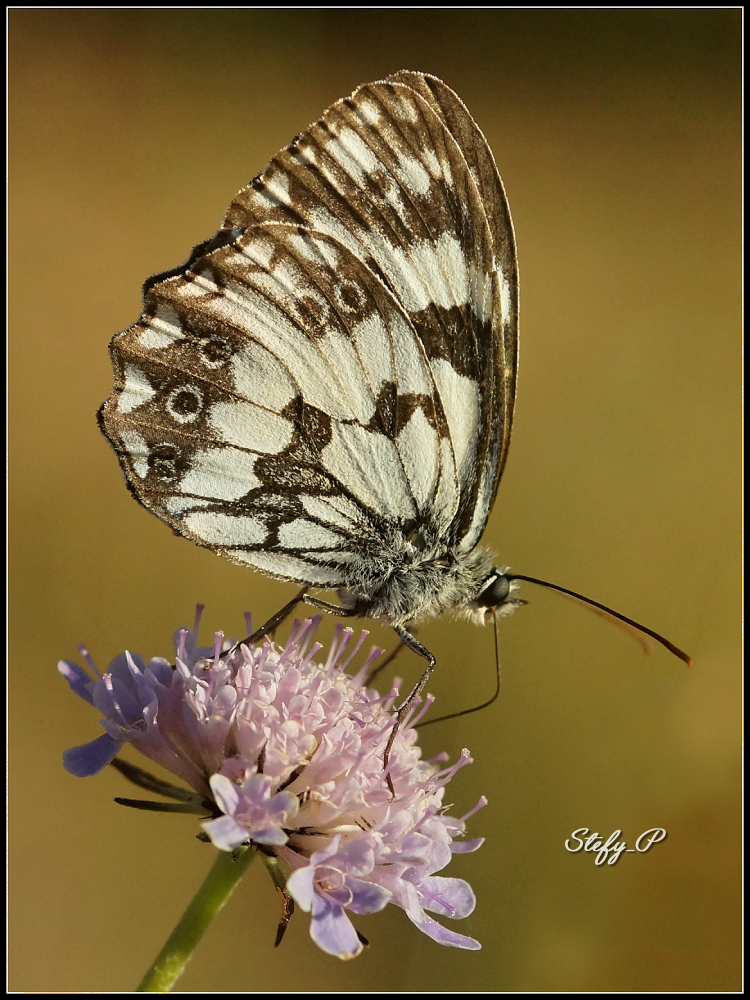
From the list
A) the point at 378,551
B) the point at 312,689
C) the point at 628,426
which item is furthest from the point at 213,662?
the point at 628,426

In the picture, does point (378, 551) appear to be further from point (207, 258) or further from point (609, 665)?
point (609, 665)

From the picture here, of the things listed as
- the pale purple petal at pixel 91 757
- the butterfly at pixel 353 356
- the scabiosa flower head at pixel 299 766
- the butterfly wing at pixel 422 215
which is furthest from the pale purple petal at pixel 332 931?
the butterfly wing at pixel 422 215

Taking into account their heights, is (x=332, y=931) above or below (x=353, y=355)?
below

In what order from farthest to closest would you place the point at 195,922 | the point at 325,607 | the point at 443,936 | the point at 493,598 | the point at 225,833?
the point at 493,598 → the point at 325,607 → the point at 443,936 → the point at 195,922 → the point at 225,833

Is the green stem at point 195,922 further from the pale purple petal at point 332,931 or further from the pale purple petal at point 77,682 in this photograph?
the pale purple petal at point 77,682

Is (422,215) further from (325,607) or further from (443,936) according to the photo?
(443,936)

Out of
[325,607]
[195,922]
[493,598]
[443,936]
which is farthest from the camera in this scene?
[493,598]

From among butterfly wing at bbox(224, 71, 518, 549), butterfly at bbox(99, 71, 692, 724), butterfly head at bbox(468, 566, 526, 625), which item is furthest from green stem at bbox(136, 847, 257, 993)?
butterfly wing at bbox(224, 71, 518, 549)

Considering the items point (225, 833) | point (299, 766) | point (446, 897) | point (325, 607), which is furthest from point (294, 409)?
point (446, 897)
